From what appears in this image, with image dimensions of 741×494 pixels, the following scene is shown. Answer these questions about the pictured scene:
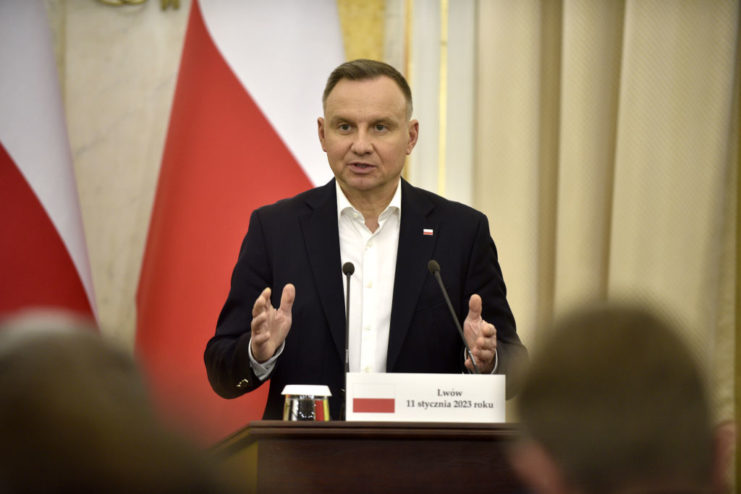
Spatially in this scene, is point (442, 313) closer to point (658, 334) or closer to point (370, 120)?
point (370, 120)

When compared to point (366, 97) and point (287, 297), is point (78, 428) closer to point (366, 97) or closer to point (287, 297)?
point (287, 297)

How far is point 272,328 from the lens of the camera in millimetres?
2668

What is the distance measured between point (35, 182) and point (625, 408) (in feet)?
13.9

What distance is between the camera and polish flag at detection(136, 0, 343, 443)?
4.50 metres

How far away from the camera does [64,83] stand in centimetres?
476

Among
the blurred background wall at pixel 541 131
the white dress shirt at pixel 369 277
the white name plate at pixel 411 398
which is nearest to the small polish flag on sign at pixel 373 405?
the white name plate at pixel 411 398

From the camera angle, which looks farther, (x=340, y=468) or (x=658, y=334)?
(x=340, y=468)

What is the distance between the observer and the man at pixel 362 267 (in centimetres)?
307

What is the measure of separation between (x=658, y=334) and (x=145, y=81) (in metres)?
4.28

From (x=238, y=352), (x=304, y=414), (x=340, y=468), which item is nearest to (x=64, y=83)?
(x=238, y=352)

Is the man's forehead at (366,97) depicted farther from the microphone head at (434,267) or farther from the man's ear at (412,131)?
the microphone head at (434,267)

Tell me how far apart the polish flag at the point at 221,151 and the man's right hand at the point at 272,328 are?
6.04ft

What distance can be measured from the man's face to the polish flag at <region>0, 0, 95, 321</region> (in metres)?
1.82

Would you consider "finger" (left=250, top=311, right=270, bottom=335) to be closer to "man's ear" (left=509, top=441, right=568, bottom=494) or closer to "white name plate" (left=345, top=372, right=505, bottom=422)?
"white name plate" (left=345, top=372, right=505, bottom=422)
